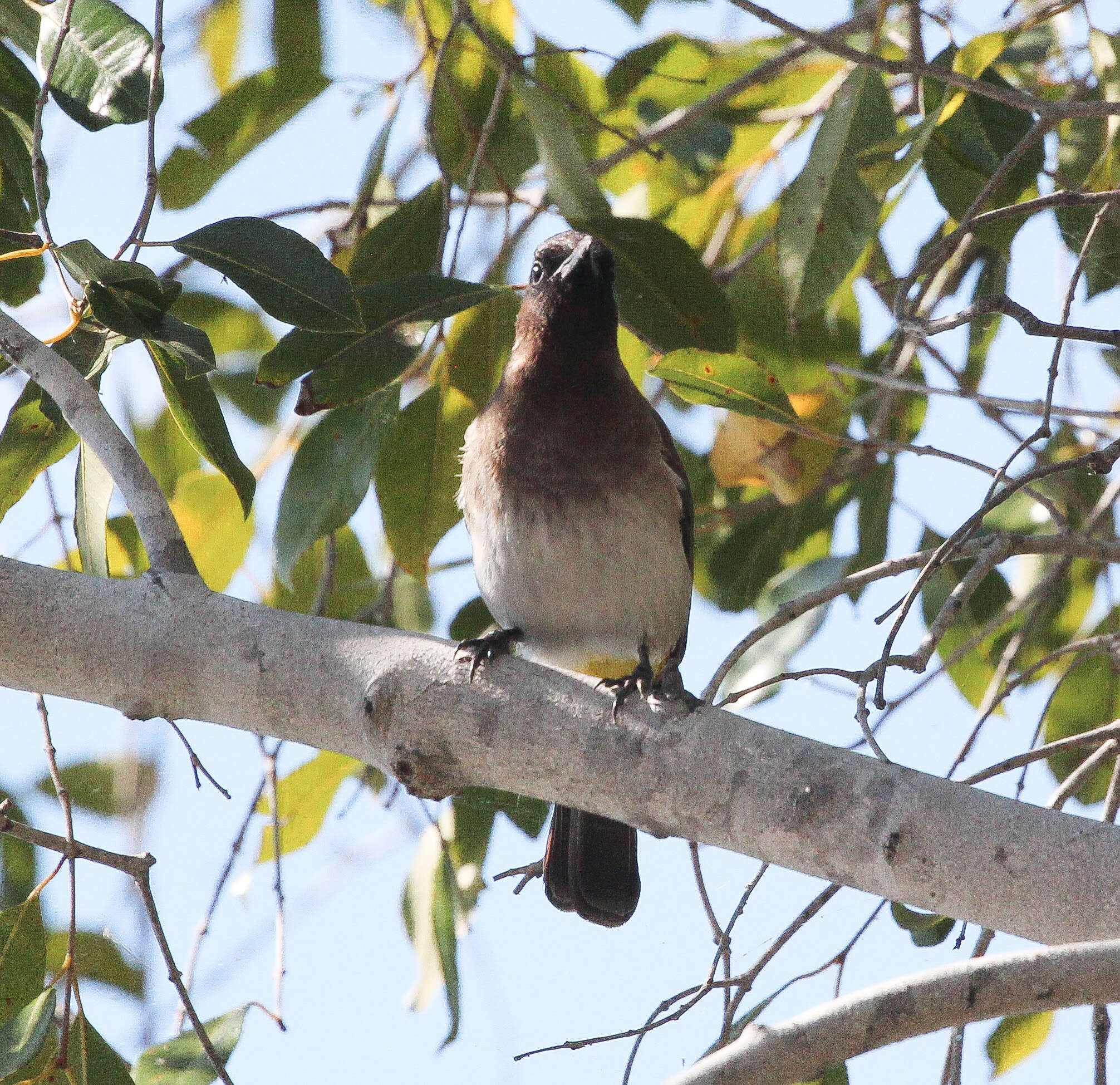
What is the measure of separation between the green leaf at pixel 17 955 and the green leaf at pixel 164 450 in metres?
1.69

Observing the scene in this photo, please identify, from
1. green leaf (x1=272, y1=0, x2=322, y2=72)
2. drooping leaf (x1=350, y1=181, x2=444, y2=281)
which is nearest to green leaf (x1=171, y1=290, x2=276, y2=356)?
green leaf (x1=272, y1=0, x2=322, y2=72)

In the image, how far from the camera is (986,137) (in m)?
2.56

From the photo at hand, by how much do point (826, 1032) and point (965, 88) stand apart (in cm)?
154

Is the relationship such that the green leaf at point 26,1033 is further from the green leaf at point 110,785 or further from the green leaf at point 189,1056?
the green leaf at point 110,785

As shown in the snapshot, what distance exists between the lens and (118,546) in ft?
9.60

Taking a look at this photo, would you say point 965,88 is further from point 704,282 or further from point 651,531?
point 651,531

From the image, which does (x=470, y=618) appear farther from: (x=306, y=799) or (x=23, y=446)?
(x=23, y=446)

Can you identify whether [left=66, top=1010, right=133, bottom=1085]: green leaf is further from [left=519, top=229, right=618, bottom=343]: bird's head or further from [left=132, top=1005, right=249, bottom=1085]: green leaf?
[left=519, top=229, right=618, bottom=343]: bird's head

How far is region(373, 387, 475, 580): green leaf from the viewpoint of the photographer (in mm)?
2809

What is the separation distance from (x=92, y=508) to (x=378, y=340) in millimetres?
577

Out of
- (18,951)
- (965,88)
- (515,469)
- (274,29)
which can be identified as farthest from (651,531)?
(274,29)

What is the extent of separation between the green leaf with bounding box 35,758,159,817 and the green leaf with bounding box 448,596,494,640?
3.08 ft

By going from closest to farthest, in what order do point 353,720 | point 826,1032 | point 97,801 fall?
point 826,1032 < point 353,720 < point 97,801

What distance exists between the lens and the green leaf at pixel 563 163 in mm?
2787
